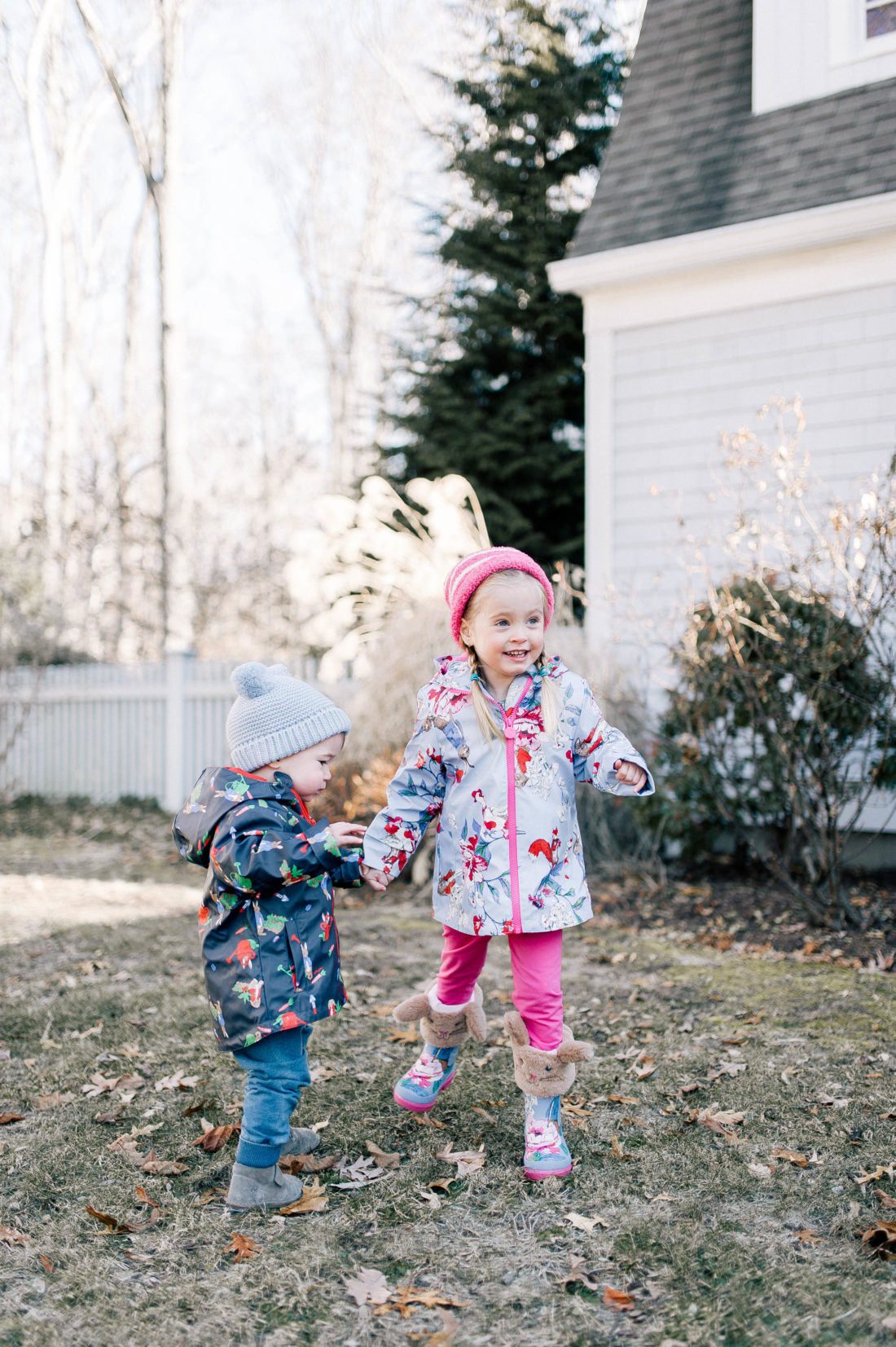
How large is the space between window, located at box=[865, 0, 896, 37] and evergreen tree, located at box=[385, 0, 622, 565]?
14.8ft

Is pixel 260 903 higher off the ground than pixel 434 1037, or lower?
higher

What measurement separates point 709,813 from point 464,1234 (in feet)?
12.7

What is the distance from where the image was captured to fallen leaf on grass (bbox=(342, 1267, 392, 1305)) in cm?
209

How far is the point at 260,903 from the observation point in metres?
2.46

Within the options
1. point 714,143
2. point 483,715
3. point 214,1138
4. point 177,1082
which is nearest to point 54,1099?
point 177,1082

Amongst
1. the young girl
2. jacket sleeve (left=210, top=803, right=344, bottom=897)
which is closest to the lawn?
the young girl

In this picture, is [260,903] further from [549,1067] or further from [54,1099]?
[54,1099]

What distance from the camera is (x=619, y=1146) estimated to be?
2775mm

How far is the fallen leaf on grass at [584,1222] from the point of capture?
92.9 inches

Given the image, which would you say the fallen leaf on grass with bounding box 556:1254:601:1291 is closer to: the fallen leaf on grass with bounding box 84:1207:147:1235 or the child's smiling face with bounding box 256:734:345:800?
the fallen leaf on grass with bounding box 84:1207:147:1235

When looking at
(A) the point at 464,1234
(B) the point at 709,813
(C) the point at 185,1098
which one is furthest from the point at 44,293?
(A) the point at 464,1234

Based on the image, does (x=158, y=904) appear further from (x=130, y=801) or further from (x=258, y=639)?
(x=258, y=639)

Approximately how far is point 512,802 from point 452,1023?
28.0 inches

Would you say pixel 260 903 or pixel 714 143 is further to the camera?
pixel 714 143
